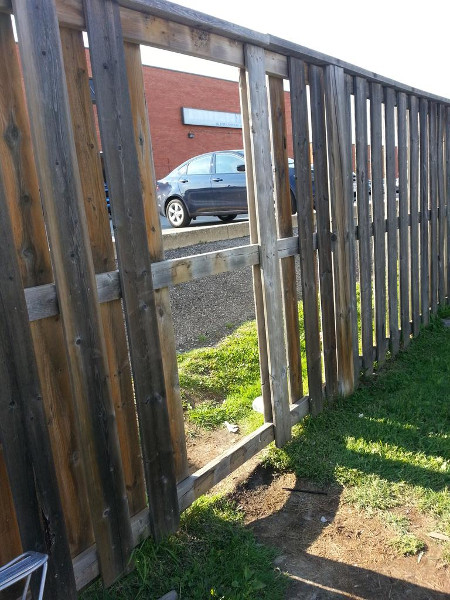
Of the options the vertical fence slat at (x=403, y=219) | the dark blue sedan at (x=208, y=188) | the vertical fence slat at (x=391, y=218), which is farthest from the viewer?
the dark blue sedan at (x=208, y=188)

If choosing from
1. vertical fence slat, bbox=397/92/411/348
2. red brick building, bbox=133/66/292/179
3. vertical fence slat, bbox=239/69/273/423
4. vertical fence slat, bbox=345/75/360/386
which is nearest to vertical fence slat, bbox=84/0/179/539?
vertical fence slat, bbox=239/69/273/423

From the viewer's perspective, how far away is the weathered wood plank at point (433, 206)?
5754mm

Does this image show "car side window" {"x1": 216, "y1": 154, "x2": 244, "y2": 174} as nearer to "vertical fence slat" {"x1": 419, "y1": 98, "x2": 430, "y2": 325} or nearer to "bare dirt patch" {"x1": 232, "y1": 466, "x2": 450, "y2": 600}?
"vertical fence slat" {"x1": 419, "y1": 98, "x2": 430, "y2": 325}

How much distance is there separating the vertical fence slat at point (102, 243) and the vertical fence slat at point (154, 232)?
25cm

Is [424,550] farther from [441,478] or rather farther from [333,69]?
[333,69]

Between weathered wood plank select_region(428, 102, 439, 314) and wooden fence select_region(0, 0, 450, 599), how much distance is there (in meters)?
2.54

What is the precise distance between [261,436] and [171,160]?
85.3 ft

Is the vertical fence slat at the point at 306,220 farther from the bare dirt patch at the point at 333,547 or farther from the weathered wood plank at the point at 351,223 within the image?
the bare dirt patch at the point at 333,547

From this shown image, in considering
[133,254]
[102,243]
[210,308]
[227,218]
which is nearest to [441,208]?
[210,308]

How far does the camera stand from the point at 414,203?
538cm

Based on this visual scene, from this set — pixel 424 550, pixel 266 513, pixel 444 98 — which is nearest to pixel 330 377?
pixel 266 513

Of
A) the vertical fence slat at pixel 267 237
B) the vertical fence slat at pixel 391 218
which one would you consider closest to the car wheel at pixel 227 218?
the vertical fence slat at pixel 391 218

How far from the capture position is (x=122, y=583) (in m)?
2.40

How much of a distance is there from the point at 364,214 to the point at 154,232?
96.2 inches
